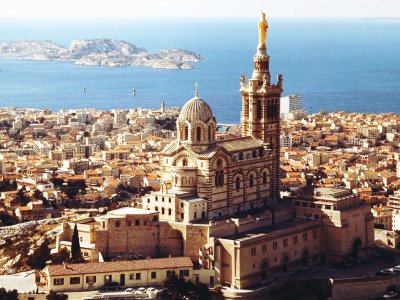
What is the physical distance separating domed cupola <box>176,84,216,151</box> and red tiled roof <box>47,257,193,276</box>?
238 inches

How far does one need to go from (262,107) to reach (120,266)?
526 inches

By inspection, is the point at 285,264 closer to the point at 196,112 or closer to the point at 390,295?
the point at 390,295

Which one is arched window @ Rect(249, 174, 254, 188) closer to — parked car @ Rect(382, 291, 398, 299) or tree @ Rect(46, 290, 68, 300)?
parked car @ Rect(382, 291, 398, 299)

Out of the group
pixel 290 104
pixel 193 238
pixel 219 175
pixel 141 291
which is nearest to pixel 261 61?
pixel 219 175

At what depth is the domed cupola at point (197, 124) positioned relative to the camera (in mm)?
47781

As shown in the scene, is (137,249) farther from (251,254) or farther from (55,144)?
A: (55,144)

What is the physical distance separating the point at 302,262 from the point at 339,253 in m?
2.16

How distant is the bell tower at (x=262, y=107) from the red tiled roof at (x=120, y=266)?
1001 cm

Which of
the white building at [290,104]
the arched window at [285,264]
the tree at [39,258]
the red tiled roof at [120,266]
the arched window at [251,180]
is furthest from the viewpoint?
the white building at [290,104]

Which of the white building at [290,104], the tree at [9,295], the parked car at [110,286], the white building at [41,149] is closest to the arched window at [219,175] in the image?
the parked car at [110,286]

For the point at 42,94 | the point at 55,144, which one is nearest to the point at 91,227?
the point at 55,144

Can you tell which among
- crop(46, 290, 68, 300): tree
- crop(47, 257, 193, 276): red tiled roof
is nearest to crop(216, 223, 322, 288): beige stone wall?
crop(47, 257, 193, 276): red tiled roof

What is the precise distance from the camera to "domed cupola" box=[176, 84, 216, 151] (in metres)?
47.8

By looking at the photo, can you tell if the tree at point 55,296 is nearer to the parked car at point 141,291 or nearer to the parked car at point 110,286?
the parked car at point 110,286
